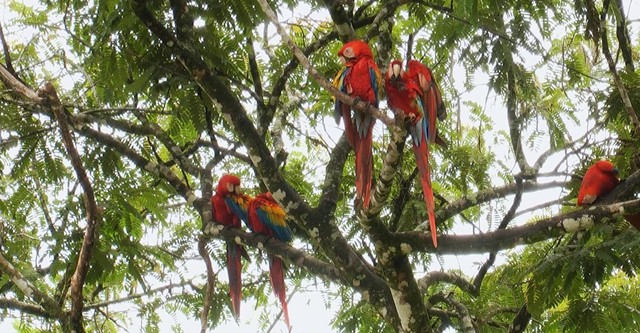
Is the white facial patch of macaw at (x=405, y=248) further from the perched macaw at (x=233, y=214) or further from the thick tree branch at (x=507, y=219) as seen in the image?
the perched macaw at (x=233, y=214)

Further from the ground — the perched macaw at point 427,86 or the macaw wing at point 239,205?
the macaw wing at point 239,205

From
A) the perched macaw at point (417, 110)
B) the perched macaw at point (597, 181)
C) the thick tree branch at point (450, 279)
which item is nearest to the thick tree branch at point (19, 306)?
the thick tree branch at point (450, 279)

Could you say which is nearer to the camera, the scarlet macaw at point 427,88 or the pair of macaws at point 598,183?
the scarlet macaw at point 427,88

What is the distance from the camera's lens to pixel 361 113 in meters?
3.39

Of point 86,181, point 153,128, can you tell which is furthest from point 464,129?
point 86,181

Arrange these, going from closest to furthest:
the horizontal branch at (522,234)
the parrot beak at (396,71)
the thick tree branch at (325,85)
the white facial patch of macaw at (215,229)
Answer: the thick tree branch at (325,85) < the horizontal branch at (522,234) < the parrot beak at (396,71) < the white facial patch of macaw at (215,229)

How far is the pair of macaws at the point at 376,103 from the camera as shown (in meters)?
3.31

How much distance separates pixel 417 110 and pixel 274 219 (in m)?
2.06

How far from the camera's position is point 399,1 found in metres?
3.85

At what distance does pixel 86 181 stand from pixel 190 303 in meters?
2.83

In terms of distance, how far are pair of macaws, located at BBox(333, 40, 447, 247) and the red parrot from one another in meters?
→ 1.77

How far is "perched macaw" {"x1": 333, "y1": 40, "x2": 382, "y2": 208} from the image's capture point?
11.1 ft

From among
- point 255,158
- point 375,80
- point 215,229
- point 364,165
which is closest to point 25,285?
point 255,158

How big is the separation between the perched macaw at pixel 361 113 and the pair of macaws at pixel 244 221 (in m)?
→ 1.78
